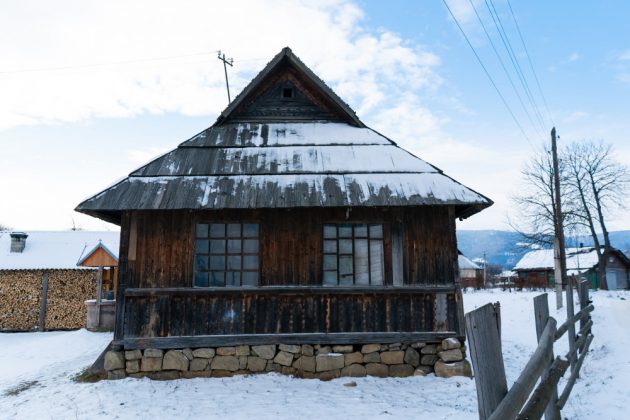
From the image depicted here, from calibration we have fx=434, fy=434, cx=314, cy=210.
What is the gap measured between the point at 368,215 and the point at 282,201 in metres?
1.83

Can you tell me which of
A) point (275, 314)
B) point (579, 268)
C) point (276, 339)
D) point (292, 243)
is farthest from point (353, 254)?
point (579, 268)

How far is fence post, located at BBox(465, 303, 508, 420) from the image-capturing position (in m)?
2.31

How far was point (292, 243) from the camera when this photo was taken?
8727mm

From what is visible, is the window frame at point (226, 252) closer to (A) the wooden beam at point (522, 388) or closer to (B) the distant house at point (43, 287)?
(A) the wooden beam at point (522, 388)

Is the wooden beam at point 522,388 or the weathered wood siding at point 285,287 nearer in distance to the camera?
the wooden beam at point 522,388

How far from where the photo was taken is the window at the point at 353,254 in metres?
8.70

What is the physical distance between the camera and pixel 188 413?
259 inches

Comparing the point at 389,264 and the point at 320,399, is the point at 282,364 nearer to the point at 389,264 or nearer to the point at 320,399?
the point at 320,399

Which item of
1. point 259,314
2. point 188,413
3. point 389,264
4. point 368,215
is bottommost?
point 188,413

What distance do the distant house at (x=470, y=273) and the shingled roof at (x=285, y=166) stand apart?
136 ft

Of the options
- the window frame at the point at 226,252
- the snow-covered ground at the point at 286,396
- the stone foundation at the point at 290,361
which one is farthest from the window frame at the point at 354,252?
the snow-covered ground at the point at 286,396

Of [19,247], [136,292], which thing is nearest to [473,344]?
[136,292]

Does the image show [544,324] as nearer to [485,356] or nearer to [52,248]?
[485,356]

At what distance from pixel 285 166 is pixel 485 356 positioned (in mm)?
7150
